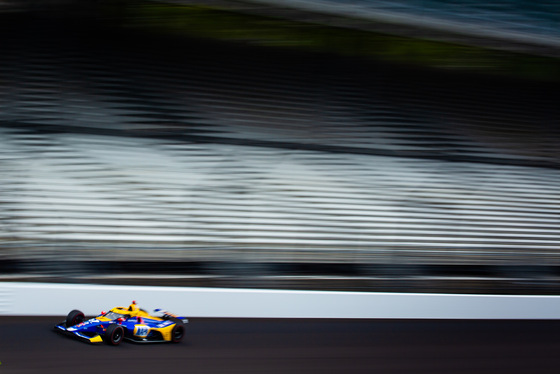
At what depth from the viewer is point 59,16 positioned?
5.18 m

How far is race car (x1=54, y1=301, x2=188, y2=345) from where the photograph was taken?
368cm

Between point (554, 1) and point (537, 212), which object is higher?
point (554, 1)

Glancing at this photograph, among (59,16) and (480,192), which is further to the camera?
(480,192)

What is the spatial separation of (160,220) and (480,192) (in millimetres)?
3621

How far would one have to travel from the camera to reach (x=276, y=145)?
571cm

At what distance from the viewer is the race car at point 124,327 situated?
12.1ft

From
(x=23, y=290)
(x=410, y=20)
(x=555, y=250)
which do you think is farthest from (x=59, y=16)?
(x=555, y=250)

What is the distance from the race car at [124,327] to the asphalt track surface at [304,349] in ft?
0.21

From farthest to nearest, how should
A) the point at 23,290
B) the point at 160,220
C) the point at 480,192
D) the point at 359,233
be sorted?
1. the point at 480,192
2. the point at 359,233
3. the point at 160,220
4. the point at 23,290

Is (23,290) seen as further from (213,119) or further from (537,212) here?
(537,212)

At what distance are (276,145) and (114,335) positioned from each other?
2702 millimetres

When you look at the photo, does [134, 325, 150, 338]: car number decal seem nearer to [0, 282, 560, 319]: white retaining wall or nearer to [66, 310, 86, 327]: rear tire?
[66, 310, 86, 327]: rear tire

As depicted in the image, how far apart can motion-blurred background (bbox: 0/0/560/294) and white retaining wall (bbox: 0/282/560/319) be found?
0.25 metres

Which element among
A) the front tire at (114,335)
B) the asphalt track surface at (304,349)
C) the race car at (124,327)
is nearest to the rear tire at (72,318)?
the race car at (124,327)
